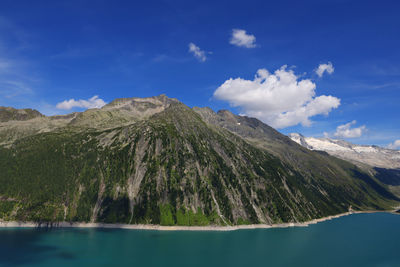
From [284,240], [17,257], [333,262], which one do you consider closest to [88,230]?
[17,257]

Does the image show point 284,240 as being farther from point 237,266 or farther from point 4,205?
point 4,205

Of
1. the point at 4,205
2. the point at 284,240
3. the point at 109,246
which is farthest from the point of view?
the point at 4,205

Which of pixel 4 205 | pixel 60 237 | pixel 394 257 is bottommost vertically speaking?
pixel 394 257

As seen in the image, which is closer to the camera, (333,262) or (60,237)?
(333,262)

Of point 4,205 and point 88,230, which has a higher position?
point 4,205

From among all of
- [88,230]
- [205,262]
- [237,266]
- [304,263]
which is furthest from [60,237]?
[304,263]

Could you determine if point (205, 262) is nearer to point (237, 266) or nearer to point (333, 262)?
point (237, 266)

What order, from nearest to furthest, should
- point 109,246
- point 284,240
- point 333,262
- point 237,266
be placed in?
1. point 237,266
2. point 333,262
3. point 109,246
4. point 284,240
